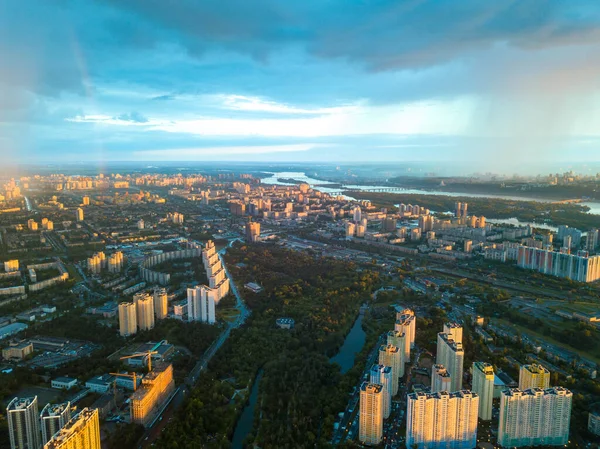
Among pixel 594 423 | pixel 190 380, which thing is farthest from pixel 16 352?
pixel 594 423

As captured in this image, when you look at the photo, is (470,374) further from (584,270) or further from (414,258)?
(414,258)

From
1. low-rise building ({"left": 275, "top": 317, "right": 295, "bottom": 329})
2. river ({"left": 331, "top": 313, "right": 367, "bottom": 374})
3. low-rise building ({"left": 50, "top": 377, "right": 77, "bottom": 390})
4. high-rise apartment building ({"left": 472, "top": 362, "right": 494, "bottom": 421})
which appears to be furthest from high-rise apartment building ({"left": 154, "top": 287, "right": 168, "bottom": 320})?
high-rise apartment building ({"left": 472, "top": 362, "right": 494, "bottom": 421})

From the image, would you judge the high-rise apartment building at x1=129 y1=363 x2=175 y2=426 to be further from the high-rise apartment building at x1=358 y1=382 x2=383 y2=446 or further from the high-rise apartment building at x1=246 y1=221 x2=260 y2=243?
the high-rise apartment building at x1=246 y1=221 x2=260 y2=243

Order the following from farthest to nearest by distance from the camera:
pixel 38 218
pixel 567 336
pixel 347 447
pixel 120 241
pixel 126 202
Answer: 1. pixel 126 202
2. pixel 38 218
3. pixel 120 241
4. pixel 567 336
5. pixel 347 447

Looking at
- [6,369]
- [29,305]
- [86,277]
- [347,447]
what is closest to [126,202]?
[86,277]

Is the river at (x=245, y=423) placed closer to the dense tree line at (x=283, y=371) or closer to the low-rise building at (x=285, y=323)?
the dense tree line at (x=283, y=371)
